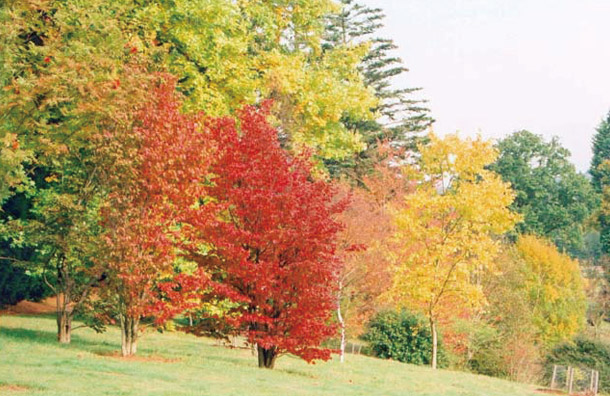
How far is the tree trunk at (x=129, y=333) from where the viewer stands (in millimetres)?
15664

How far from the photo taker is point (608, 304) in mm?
47562

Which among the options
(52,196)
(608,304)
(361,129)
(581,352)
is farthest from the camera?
(361,129)

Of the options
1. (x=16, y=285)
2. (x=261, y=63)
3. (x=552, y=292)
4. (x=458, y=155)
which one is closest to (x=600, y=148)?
(x=552, y=292)

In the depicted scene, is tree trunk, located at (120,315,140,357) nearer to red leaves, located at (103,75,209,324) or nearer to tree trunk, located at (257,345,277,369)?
red leaves, located at (103,75,209,324)

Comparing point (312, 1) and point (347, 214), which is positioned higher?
point (312, 1)

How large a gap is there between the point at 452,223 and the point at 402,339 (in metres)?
6.49

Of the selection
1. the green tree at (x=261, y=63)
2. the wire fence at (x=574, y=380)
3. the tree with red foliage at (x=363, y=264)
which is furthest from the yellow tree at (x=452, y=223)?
the wire fence at (x=574, y=380)

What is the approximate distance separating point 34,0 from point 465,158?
1732 cm

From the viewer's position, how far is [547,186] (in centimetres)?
7262

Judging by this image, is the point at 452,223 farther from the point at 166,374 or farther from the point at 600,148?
the point at 600,148

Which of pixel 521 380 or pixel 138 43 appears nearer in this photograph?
pixel 138 43

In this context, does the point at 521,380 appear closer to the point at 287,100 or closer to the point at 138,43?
the point at 287,100

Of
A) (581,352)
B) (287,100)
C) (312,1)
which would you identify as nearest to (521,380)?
(581,352)

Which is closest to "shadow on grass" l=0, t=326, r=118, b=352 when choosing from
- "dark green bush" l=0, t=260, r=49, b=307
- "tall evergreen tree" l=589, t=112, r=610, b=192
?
"dark green bush" l=0, t=260, r=49, b=307
